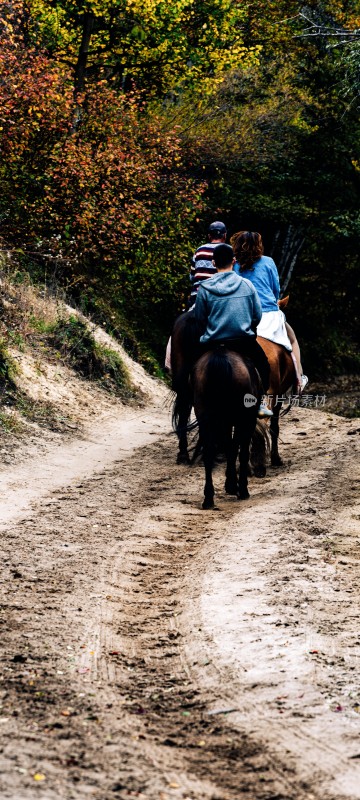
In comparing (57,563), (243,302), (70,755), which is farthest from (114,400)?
(70,755)

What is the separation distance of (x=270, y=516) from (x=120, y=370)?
876cm

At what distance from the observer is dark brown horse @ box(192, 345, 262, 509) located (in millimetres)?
9367

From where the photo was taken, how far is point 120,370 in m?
17.1

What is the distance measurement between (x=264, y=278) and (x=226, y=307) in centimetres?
144

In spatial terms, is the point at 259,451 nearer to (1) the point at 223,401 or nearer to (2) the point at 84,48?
(1) the point at 223,401

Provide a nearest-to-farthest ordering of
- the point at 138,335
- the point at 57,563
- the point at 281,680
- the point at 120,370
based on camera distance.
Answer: the point at 281,680
the point at 57,563
the point at 120,370
the point at 138,335

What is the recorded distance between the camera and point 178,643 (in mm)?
5480

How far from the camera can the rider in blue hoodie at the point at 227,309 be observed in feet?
31.5

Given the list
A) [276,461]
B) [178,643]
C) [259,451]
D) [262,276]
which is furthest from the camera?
[276,461]

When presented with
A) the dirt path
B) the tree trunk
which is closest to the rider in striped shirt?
the dirt path

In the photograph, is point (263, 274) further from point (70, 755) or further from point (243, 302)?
point (70, 755)

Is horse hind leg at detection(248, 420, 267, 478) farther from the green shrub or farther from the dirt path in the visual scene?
the green shrub

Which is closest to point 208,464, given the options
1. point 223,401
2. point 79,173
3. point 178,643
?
point 223,401

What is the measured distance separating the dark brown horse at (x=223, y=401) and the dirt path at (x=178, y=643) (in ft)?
1.49
